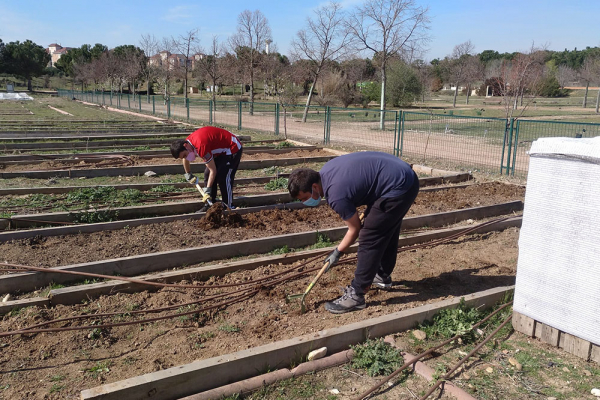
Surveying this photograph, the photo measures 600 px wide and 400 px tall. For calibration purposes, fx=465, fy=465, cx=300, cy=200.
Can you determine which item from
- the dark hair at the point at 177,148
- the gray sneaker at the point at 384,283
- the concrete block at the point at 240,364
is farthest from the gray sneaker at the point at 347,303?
the dark hair at the point at 177,148

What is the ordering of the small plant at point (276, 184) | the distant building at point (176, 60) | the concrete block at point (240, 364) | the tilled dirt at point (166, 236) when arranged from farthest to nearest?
1. the distant building at point (176, 60)
2. the small plant at point (276, 184)
3. the tilled dirt at point (166, 236)
4. the concrete block at point (240, 364)

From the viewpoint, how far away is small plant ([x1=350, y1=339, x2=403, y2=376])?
11.3 ft

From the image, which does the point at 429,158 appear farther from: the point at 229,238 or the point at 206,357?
the point at 206,357

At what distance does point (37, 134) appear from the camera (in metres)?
16.5

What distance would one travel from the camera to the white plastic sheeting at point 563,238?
3424mm

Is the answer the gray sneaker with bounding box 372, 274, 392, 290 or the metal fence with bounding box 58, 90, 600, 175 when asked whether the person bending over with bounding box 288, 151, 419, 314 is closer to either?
the gray sneaker with bounding box 372, 274, 392, 290

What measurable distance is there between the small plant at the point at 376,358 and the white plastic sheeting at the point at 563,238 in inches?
51.2

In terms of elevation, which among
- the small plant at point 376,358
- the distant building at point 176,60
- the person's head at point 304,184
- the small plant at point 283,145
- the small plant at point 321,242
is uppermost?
the distant building at point 176,60

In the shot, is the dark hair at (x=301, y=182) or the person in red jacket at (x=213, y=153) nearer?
the dark hair at (x=301, y=182)

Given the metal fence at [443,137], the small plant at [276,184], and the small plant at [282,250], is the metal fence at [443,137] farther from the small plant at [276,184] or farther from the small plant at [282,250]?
the small plant at [282,250]

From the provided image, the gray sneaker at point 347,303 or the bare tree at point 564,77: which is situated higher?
the bare tree at point 564,77

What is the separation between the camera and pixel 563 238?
3.60 meters

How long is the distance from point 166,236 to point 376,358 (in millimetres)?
3591

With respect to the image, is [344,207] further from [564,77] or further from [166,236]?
[564,77]
